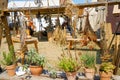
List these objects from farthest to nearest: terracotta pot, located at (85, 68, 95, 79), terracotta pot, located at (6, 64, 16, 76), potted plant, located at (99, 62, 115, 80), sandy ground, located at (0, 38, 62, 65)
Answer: sandy ground, located at (0, 38, 62, 65) → terracotta pot, located at (6, 64, 16, 76) → terracotta pot, located at (85, 68, 95, 79) → potted plant, located at (99, 62, 115, 80)

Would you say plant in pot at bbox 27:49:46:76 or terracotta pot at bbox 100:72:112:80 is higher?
plant in pot at bbox 27:49:46:76

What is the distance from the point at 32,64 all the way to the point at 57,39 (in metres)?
0.73

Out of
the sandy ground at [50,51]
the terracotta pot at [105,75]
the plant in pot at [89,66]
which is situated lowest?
the sandy ground at [50,51]

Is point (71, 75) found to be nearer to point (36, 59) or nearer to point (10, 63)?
point (36, 59)

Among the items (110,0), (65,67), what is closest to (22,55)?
(65,67)

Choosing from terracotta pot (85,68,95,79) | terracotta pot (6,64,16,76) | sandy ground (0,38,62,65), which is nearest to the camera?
terracotta pot (85,68,95,79)

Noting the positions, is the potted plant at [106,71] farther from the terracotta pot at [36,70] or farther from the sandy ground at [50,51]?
the sandy ground at [50,51]

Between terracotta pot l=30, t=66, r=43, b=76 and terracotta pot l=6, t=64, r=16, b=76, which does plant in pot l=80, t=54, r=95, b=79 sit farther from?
terracotta pot l=6, t=64, r=16, b=76

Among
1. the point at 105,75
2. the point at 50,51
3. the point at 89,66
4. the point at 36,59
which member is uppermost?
the point at 36,59

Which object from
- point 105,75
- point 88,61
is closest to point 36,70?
point 88,61

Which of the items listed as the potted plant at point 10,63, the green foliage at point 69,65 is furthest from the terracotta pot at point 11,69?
the green foliage at point 69,65

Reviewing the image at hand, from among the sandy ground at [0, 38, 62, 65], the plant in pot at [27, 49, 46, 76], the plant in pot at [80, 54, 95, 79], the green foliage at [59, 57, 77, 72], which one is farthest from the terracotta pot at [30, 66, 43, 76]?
the sandy ground at [0, 38, 62, 65]

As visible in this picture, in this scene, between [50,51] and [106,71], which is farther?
[50,51]

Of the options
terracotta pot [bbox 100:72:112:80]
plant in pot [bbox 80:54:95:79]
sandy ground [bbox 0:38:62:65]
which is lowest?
sandy ground [bbox 0:38:62:65]
